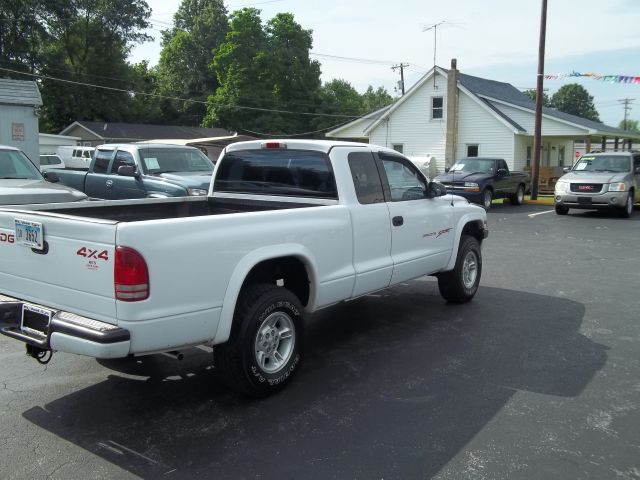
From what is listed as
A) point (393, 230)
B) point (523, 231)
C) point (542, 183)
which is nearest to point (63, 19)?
point (542, 183)

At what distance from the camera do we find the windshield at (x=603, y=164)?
17.2 metres

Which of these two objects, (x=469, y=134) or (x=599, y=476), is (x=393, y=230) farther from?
(x=469, y=134)

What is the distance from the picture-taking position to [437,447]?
11.8ft

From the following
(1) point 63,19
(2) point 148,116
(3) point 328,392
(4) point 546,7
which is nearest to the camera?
(3) point 328,392

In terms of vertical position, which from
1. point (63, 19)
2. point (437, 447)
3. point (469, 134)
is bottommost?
point (437, 447)

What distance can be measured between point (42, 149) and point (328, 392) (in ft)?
147

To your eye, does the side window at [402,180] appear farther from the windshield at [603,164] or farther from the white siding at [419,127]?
the white siding at [419,127]

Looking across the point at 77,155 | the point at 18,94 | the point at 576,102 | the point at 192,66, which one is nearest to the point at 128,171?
the point at 18,94

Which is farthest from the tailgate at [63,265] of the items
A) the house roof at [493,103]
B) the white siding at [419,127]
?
the white siding at [419,127]

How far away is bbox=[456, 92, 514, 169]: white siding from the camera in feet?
95.0

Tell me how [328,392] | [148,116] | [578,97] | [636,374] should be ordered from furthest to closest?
[578,97] < [148,116] < [636,374] < [328,392]

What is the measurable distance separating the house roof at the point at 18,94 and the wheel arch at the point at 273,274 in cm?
1344

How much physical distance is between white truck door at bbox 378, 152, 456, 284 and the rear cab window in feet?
2.40

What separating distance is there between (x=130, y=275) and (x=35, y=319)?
942 millimetres
